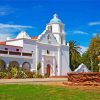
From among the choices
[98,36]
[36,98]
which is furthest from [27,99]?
[98,36]

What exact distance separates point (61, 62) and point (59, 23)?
754 cm

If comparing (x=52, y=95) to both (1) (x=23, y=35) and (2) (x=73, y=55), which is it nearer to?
(1) (x=23, y=35)

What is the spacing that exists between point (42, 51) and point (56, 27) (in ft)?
24.2

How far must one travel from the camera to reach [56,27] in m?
59.3

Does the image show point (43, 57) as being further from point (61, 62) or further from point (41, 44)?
point (61, 62)

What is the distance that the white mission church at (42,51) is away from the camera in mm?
46531

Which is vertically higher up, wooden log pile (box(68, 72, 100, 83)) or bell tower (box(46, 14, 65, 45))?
bell tower (box(46, 14, 65, 45))

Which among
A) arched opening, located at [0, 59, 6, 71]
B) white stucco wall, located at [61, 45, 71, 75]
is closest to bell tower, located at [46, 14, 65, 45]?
white stucco wall, located at [61, 45, 71, 75]

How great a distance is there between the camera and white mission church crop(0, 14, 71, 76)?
4653 cm

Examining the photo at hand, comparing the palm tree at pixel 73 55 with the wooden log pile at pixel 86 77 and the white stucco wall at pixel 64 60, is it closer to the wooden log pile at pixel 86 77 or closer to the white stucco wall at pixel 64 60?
the white stucco wall at pixel 64 60

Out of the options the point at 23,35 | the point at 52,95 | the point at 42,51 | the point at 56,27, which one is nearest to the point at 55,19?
the point at 56,27

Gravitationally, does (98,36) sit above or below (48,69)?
above

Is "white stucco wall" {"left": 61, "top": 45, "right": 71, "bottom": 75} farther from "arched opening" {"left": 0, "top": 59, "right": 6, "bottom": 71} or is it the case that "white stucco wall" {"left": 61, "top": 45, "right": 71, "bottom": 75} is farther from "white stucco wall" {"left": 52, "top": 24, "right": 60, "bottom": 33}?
"arched opening" {"left": 0, "top": 59, "right": 6, "bottom": 71}

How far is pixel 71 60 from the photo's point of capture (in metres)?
66.4
